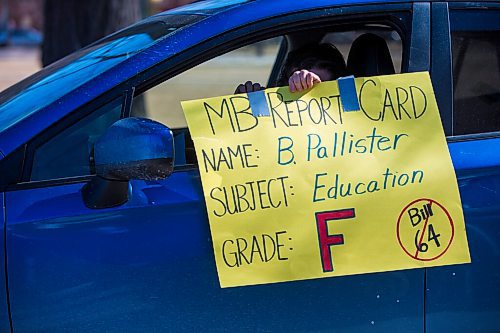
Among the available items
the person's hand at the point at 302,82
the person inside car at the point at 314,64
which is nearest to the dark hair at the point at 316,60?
the person inside car at the point at 314,64

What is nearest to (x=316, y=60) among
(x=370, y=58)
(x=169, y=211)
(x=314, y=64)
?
(x=314, y=64)

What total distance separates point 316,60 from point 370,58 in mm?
212

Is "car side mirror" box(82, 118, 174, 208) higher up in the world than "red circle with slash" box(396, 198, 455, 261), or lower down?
higher up

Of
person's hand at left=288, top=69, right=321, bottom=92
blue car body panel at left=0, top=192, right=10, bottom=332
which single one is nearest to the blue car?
blue car body panel at left=0, top=192, right=10, bottom=332

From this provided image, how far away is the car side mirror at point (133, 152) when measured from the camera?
7.04 ft

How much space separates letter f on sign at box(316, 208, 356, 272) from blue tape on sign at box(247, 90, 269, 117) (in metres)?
0.36

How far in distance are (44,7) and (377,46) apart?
462 centimetres

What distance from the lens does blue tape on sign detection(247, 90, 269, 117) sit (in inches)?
92.7

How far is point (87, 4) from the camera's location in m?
6.55

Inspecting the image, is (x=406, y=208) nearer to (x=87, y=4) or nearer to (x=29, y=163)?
(x=29, y=163)

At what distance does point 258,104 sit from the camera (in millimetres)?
2363

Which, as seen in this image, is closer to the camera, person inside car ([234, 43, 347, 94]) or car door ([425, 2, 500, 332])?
car door ([425, 2, 500, 332])

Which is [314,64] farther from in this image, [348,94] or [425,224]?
[425,224]

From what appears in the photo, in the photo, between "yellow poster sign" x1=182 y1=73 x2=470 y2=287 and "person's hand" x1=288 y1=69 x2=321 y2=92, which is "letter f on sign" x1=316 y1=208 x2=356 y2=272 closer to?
"yellow poster sign" x1=182 y1=73 x2=470 y2=287
